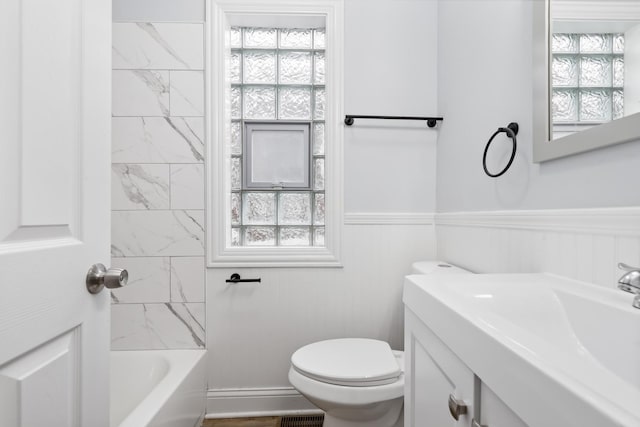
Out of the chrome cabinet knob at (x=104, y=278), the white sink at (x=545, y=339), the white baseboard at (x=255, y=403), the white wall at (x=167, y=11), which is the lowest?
the white baseboard at (x=255, y=403)

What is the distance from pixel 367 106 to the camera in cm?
168

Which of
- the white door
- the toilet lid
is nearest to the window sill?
the toilet lid

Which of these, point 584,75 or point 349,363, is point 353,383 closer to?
point 349,363

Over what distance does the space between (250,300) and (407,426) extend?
0.99 metres

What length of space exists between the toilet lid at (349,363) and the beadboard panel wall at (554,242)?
0.51m

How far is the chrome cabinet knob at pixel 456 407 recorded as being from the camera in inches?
20.9

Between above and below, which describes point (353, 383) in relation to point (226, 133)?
below

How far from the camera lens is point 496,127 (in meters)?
1.17

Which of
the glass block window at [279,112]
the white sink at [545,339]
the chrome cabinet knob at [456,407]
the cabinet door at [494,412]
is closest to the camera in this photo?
the white sink at [545,339]

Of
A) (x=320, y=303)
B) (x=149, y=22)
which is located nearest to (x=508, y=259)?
(x=320, y=303)

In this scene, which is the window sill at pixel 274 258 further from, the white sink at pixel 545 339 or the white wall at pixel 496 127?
the white sink at pixel 545 339

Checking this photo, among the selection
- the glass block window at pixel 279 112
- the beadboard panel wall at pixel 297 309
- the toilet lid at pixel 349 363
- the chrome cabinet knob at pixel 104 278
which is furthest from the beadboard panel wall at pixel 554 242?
the chrome cabinet knob at pixel 104 278

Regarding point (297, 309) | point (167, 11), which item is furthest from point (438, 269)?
point (167, 11)

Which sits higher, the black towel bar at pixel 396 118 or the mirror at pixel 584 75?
the black towel bar at pixel 396 118
